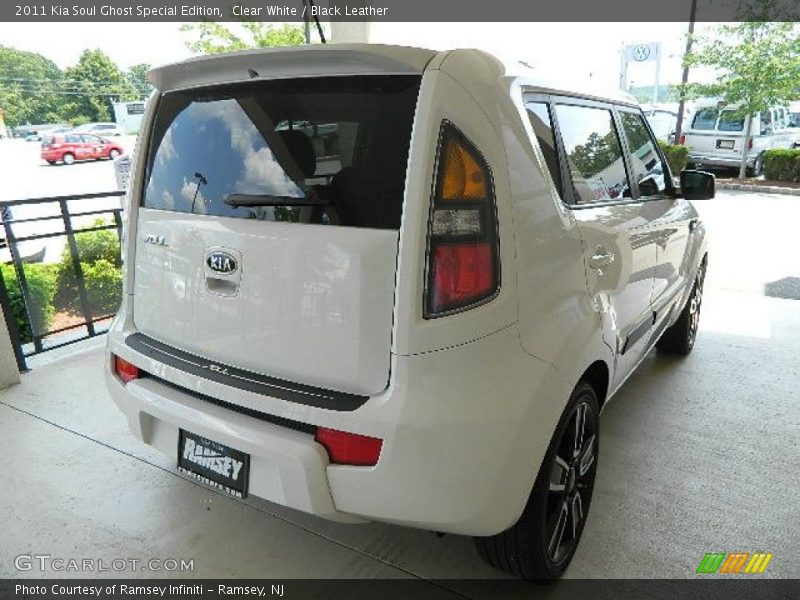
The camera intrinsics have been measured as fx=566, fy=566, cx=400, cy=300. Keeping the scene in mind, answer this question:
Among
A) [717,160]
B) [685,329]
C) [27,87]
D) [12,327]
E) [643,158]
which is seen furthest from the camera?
[717,160]

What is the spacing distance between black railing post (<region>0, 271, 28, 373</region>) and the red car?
977cm

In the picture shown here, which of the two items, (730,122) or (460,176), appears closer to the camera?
(460,176)

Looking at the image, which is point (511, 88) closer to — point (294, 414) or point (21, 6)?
point (294, 414)

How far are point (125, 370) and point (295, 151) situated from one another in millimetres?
1065

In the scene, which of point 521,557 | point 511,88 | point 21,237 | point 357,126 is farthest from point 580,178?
point 21,237

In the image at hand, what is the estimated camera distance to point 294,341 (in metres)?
1.60

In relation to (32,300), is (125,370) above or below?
above

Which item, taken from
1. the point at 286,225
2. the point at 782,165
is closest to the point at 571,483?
the point at 286,225

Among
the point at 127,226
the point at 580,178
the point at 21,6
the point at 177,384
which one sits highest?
the point at 21,6

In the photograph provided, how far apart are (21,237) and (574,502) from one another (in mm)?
3885

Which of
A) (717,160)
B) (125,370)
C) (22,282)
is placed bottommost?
(22,282)

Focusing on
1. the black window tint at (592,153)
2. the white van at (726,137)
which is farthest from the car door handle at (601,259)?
the white van at (726,137)

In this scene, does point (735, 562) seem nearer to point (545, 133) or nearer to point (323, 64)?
point (545, 133)

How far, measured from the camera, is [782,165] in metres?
13.8
